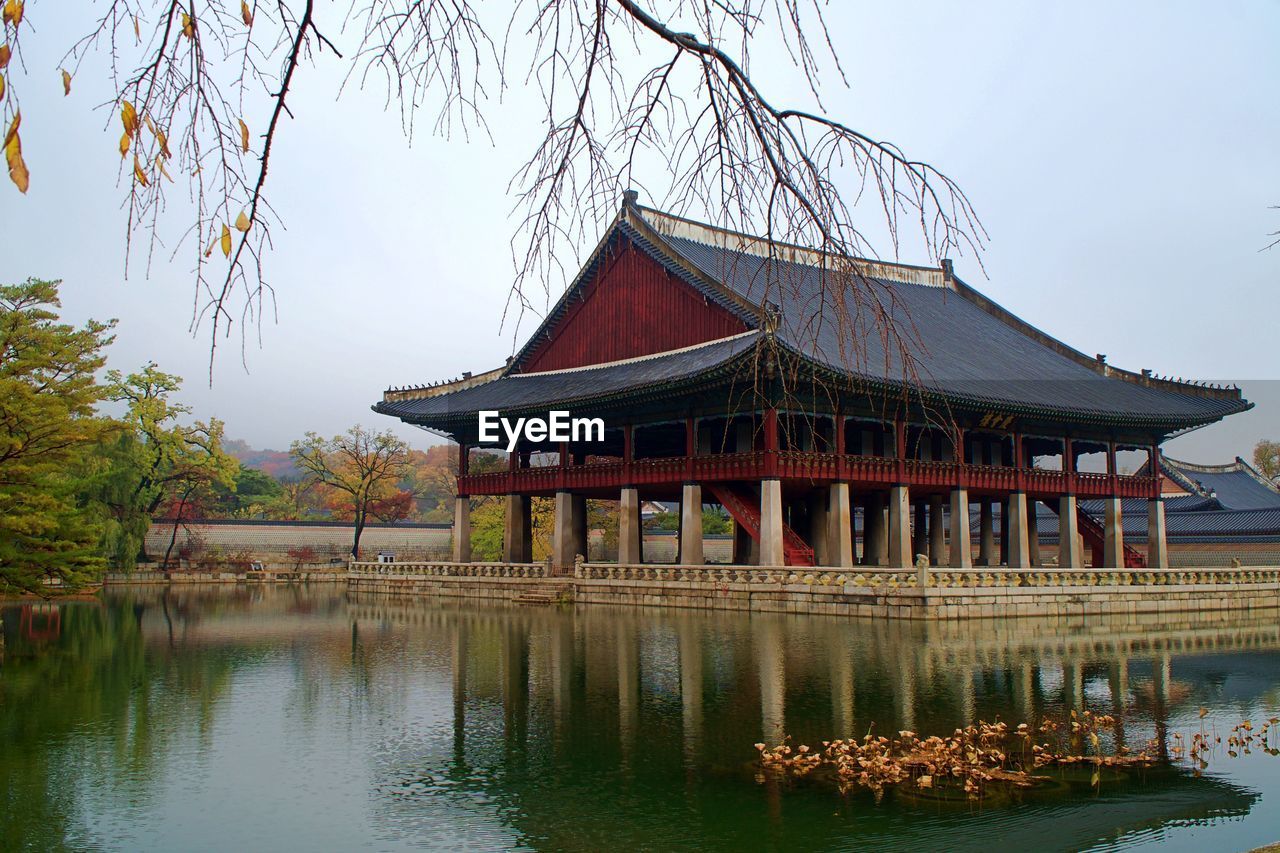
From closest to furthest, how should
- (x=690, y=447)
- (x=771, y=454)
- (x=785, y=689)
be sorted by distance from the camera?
(x=785, y=689) < (x=771, y=454) < (x=690, y=447)

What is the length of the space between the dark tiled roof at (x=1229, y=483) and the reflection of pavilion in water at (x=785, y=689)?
3363 cm

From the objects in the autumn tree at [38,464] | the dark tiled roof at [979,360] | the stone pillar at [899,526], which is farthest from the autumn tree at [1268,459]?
the autumn tree at [38,464]

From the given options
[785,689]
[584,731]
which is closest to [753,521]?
[785,689]

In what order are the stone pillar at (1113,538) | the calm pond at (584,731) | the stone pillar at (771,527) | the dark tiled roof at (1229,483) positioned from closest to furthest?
the calm pond at (584,731) < the stone pillar at (771,527) < the stone pillar at (1113,538) < the dark tiled roof at (1229,483)

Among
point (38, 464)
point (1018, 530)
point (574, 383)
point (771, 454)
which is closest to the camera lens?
point (38, 464)

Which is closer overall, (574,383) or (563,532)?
(563,532)

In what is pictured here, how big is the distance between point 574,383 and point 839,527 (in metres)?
13.4

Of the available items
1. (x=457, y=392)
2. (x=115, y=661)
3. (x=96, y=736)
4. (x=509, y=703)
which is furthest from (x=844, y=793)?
(x=457, y=392)

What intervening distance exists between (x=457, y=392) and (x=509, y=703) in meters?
35.5

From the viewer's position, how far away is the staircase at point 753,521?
36219 millimetres

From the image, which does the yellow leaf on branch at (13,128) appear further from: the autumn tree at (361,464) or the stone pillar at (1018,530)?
the autumn tree at (361,464)

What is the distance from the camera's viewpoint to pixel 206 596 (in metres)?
49.6

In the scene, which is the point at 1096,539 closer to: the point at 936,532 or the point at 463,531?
the point at 936,532

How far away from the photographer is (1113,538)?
4594 centimetres
